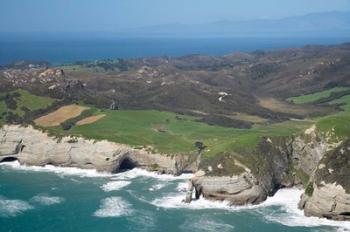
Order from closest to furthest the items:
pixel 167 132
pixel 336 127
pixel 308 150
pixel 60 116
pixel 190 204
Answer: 1. pixel 190 204
2. pixel 336 127
3. pixel 308 150
4. pixel 167 132
5. pixel 60 116

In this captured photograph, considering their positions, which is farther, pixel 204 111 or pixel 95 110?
pixel 204 111

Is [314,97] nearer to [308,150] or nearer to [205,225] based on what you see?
[308,150]

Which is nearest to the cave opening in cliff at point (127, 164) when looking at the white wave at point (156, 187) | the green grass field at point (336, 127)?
the white wave at point (156, 187)

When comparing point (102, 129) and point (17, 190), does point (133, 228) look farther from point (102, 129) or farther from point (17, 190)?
point (102, 129)

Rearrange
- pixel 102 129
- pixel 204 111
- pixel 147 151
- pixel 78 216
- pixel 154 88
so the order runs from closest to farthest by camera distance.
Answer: pixel 78 216 → pixel 147 151 → pixel 102 129 → pixel 204 111 → pixel 154 88

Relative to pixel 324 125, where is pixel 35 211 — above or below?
below

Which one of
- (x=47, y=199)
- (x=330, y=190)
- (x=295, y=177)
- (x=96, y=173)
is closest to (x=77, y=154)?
(x=96, y=173)

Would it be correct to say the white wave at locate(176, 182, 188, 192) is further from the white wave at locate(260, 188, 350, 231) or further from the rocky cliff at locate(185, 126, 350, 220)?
the white wave at locate(260, 188, 350, 231)

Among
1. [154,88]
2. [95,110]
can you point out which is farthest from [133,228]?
[154,88]
